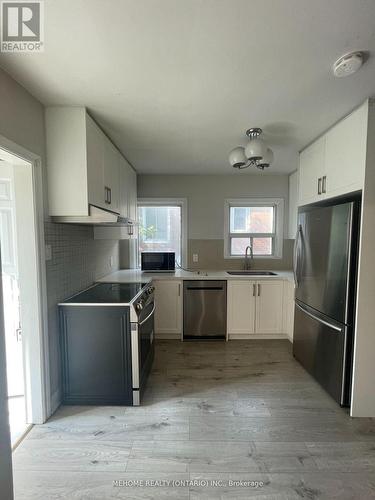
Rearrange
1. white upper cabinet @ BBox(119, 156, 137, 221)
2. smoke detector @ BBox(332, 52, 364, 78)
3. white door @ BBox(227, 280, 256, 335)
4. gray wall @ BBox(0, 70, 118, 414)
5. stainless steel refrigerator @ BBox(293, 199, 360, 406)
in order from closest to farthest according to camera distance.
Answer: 1. smoke detector @ BBox(332, 52, 364, 78)
2. gray wall @ BBox(0, 70, 118, 414)
3. stainless steel refrigerator @ BBox(293, 199, 360, 406)
4. white upper cabinet @ BBox(119, 156, 137, 221)
5. white door @ BBox(227, 280, 256, 335)

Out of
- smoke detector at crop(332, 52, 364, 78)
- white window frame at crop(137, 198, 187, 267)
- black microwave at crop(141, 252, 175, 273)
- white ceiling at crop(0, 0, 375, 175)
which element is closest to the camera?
white ceiling at crop(0, 0, 375, 175)

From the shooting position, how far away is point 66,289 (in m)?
2.14

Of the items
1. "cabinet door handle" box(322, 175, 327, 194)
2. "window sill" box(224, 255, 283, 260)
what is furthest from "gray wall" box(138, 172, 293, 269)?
"cabinet door handle" box(322, 175, 327, 194)

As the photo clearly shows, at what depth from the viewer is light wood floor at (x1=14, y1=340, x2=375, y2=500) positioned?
53.9 inches

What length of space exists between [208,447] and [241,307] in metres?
1.83

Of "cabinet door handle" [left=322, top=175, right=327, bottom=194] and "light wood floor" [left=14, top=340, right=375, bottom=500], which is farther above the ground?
"cabinet door handle" [left=322, top=175, right=327, bottom=194]

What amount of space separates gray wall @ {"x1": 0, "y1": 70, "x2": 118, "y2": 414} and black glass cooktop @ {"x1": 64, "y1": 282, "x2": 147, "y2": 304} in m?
0.12

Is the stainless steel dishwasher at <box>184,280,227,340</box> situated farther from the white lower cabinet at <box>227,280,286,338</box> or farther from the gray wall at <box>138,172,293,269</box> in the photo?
the gray wall at <box>138,172,293,269</box>

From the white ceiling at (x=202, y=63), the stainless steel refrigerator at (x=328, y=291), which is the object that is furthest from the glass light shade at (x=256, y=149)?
the stainless steel refrigerator at (x=328, y=291)

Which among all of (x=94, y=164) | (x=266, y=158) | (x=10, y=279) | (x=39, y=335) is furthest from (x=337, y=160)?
(x=10, y=279)

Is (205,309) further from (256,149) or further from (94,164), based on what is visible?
(94,164)

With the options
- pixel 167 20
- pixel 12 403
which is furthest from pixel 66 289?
pixel 167 20

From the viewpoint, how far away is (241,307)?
327cm

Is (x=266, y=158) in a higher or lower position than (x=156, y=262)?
higher
